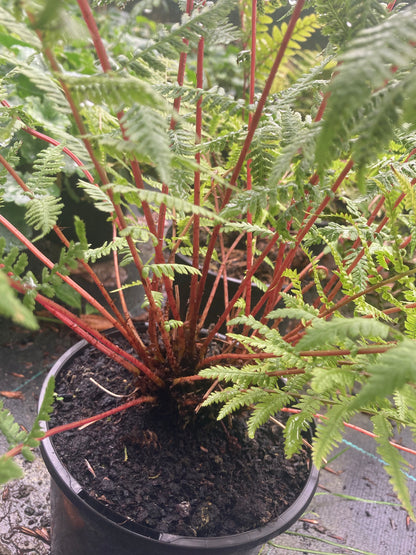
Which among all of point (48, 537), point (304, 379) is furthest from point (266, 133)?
point (48, 537)

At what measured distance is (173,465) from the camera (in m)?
0.70

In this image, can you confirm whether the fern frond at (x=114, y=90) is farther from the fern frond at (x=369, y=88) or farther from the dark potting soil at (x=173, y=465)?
the dark potting soil at (x=173, y=465)

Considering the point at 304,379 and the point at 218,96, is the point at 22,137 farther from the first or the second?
the point at 304,379

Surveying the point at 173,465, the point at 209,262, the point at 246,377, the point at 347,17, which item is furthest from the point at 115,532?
the point at 347,17

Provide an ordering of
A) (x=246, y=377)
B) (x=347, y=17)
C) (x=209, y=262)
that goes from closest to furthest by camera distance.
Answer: (x=347, y=17), (x=246, y=377), (x=209, y=262)

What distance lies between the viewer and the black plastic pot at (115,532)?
1.88 feet

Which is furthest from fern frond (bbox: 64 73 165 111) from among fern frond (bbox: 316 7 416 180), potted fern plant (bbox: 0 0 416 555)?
fern frond (bbox: 316 7 416 180)

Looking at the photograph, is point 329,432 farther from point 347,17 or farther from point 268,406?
point 347,17

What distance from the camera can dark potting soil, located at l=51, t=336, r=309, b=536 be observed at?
644 mm

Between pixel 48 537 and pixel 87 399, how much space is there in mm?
315

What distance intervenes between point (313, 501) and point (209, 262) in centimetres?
75

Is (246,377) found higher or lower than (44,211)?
lower

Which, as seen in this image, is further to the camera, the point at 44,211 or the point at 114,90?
the point at 44,211

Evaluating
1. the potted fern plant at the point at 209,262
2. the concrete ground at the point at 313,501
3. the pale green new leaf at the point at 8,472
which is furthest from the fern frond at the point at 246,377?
the concrete ground at the point at 313,501
